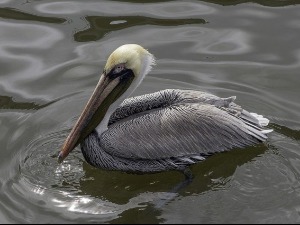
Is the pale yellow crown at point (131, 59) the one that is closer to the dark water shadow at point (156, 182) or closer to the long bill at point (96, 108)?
the long bill at point (96, 108)

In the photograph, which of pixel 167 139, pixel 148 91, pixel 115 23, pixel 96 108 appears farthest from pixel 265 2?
pixel 96 108

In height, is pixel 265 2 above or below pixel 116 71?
below

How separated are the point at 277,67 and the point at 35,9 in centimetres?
297

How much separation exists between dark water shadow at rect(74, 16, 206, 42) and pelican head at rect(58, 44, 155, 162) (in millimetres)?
2125

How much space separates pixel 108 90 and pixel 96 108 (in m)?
0.17

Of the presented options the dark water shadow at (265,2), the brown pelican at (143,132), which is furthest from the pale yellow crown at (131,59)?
the dark water shadow at (265,2)

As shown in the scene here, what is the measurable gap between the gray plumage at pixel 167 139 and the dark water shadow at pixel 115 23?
90.5 inches

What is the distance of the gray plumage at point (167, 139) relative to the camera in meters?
5.57

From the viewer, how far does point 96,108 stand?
5.58 meters

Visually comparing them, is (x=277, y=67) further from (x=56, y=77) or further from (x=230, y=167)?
(x=56, y=77)

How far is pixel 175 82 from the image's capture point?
680cm

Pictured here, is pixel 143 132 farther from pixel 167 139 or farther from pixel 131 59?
pixel 131 59

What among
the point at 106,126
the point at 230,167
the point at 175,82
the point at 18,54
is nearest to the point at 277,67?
the point at 175,82

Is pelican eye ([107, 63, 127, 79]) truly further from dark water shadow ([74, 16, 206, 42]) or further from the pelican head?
dark water shadow ([74, 16, 206, 42])
